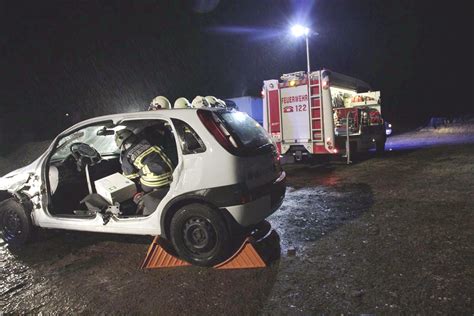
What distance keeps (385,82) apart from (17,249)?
216 feet

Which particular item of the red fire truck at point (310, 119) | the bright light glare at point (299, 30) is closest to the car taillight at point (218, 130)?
the red fire truck at point (310, 119)

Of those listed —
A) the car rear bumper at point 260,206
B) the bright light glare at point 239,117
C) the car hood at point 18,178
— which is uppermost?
the bright light glare at point 239,117

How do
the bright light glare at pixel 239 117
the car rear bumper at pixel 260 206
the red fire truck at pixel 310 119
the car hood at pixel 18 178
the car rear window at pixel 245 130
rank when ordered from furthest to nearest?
the red fire truck at pixel 310 119 → the car hood at pixel 18 178 → the bright light glare at pixel 239 117 → the car rear window at pixel 245 130 → the car rear bumper at pixel 260 206

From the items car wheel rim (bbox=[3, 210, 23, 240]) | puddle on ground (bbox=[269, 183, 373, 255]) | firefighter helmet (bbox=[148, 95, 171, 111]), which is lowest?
puddle on ground (bbox=[269, 183, 373, 255])

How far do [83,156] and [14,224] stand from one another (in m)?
1.34

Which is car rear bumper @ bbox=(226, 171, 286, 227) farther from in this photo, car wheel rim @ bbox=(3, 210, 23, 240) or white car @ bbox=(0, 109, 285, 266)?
car wheel rim @ bbox=(3, 210, 23, 240)

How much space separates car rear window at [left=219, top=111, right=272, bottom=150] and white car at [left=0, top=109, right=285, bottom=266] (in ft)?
0.05

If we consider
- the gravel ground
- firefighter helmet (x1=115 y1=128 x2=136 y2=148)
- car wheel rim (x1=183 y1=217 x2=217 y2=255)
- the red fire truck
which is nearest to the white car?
car wheel rim (x1=183 y1=217 x2=217 y2=255)

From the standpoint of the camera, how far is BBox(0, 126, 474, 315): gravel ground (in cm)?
309

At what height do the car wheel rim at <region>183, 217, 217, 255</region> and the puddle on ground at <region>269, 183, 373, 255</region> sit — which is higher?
the car wheel rim at <region>183, 217, 217, 255</region>

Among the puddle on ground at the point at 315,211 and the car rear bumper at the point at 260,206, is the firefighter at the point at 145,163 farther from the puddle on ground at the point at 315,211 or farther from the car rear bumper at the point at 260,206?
the puddle on ground at the point at 315,211

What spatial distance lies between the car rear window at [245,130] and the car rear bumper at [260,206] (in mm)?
489

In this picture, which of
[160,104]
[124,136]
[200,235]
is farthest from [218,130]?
[160,104]

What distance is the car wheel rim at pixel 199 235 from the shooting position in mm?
3832
